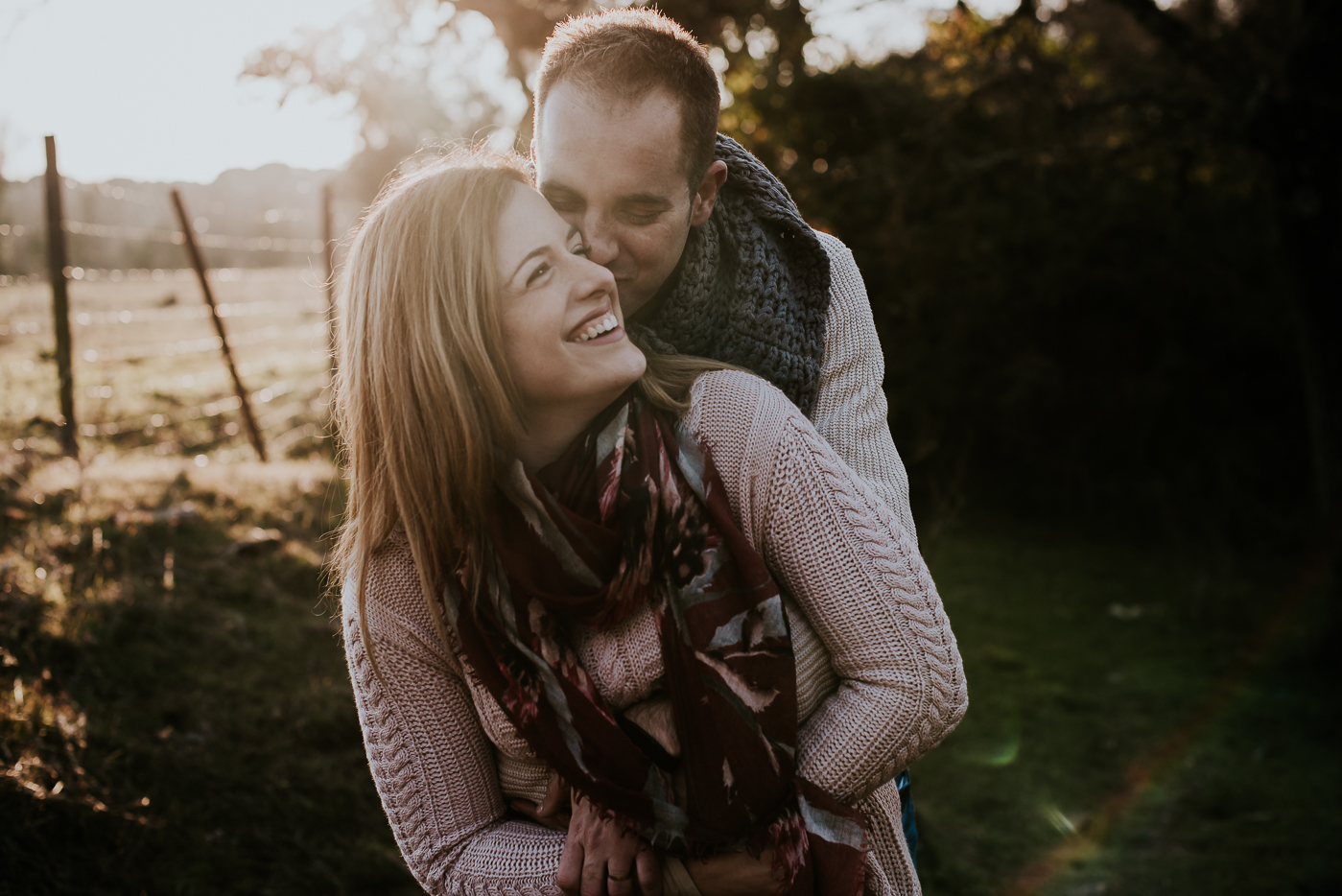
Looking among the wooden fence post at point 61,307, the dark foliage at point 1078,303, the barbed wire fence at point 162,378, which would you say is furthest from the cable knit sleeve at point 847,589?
the dark foliage at point 1078,303

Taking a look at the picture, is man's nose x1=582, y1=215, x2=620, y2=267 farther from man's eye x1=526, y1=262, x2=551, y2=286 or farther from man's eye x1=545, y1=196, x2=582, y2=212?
man's eye x1=526, y1=262, x2=551, y2=286

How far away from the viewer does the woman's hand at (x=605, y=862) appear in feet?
4.94

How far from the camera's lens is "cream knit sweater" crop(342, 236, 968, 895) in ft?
4.89

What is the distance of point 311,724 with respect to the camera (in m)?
3.68

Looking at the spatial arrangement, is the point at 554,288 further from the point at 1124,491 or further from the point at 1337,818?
the point at 1124,491

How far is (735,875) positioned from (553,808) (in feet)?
1.17

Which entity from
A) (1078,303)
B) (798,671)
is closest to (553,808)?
(798,671)

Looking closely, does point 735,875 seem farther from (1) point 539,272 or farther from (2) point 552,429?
(1) point 539,272

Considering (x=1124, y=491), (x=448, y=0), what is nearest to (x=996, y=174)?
(x=1124, y=491)

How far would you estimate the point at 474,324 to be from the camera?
1507 mm

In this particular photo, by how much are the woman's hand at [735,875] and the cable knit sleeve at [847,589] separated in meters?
0.17

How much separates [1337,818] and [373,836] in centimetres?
416

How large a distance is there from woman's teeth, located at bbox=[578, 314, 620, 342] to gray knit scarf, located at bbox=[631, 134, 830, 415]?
23 centimetres

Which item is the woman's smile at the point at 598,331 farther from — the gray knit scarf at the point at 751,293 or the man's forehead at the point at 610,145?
the man's forehead at the point at 610,145
